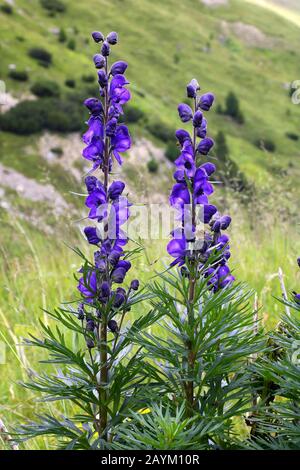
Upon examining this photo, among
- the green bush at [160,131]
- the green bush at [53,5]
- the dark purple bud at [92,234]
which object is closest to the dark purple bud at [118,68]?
the dark purple bud at [92,234]

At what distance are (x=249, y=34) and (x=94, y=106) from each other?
451 feet

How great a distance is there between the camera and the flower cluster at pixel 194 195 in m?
2.36

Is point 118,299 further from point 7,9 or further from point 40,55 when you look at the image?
point 7,9

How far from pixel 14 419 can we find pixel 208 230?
2545 millimetres

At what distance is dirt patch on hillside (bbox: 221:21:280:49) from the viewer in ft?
418

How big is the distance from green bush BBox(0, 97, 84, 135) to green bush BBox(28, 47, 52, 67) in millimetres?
14203

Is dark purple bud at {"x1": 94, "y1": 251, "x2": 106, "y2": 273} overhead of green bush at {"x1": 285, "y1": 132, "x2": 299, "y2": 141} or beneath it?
beneath

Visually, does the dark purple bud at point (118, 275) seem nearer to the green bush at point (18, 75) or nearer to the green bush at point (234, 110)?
the green bush at point (18, 75)

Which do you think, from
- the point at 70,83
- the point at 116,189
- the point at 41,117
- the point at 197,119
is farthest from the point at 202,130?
the point at 70,83

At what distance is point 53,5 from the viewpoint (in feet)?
347

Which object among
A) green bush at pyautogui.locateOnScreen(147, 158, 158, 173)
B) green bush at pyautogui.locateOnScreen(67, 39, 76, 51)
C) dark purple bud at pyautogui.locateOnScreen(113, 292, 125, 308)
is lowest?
green bush at pyautogui.locateOnScreen(147, 158, 158, 173)

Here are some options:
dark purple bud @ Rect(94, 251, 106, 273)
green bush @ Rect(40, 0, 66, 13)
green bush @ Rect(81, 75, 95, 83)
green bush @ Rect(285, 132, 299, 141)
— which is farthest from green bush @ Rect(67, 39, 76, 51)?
dark purple bud @ Rect(94, 251, 106, 273)

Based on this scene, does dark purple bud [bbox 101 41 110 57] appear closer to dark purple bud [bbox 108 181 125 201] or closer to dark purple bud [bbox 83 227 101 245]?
dark purple bud [bbox 108 181 125 201]
